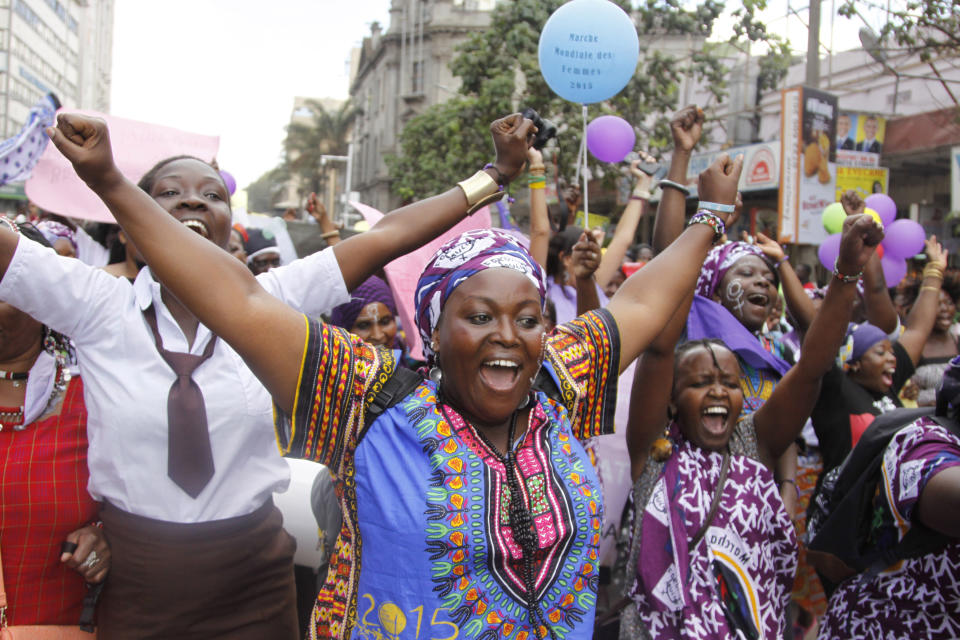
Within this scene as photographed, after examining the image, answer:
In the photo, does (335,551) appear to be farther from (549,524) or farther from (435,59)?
(435,59)

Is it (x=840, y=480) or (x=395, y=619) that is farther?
(x=840, y=480)

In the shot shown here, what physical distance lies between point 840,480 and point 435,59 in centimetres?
3869

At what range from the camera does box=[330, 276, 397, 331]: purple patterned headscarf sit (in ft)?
12.0

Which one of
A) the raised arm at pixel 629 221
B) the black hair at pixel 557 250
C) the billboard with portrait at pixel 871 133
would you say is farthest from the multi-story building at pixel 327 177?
the raised arm at pixel 629 221

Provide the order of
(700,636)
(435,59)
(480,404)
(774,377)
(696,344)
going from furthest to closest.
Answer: (435,59) → (774,377) → (696,344) → (700,636) → (480,404)

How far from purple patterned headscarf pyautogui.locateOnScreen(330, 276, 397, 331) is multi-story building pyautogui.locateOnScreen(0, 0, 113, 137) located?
1102 inches

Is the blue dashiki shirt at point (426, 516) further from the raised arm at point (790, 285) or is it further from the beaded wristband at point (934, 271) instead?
the beaded wristband at point (934, 271)

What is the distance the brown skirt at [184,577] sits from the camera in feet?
6.44

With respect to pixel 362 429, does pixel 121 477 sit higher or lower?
lower

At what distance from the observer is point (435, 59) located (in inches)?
1511

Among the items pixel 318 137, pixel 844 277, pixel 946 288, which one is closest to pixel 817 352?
pixel 844 277

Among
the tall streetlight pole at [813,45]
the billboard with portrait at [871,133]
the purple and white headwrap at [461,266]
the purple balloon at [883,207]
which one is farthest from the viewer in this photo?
the billboard with portrait at [871,133]

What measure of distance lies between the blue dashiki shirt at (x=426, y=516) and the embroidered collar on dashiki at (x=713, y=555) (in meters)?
0.76

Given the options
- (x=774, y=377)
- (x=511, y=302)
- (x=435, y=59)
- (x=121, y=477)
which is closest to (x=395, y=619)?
(x=511, y=302)
